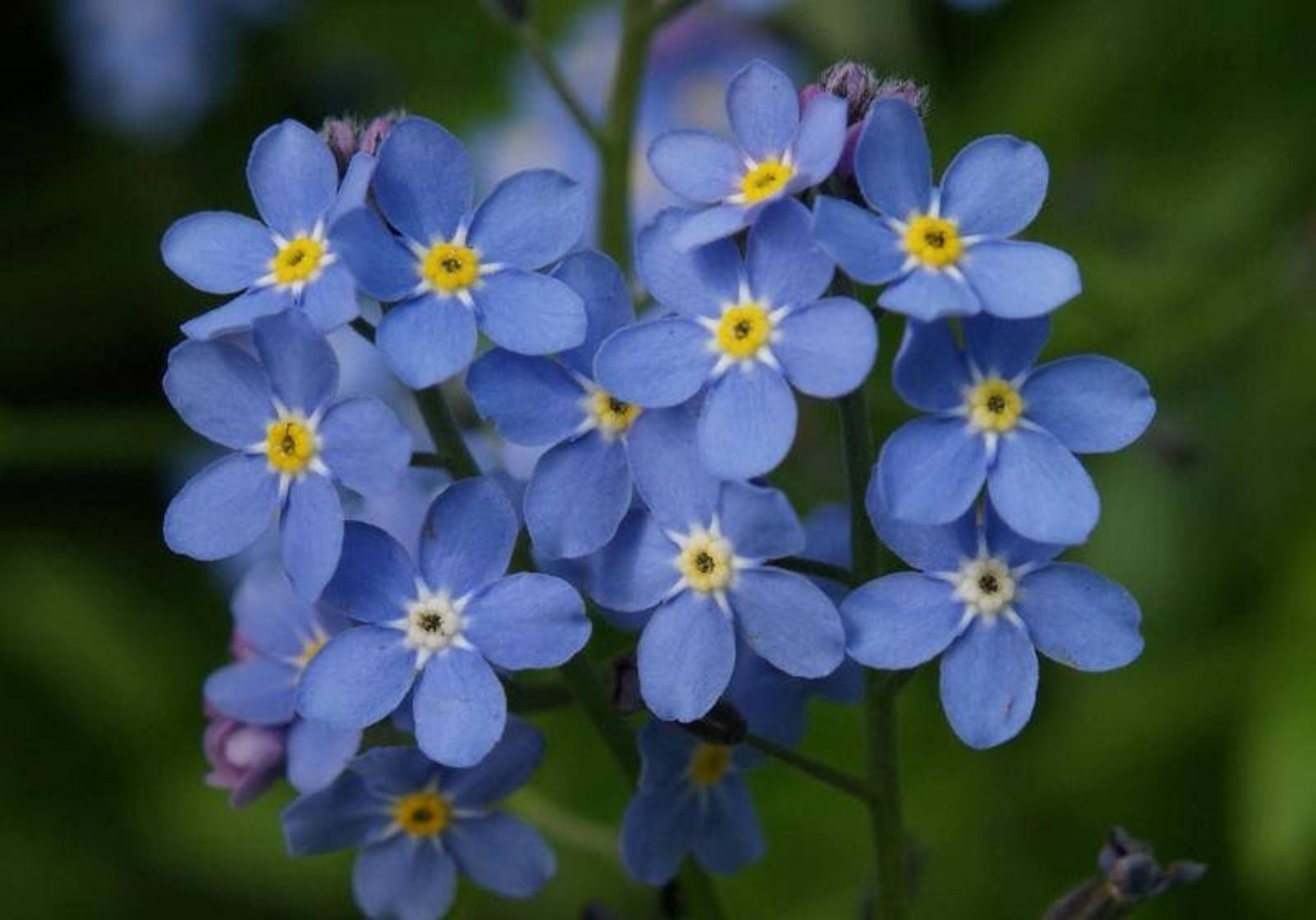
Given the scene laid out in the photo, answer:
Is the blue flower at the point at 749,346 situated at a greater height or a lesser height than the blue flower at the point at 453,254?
lesser

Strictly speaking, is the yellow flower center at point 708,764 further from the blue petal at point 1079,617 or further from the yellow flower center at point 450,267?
the yellow flower center at point 450,267

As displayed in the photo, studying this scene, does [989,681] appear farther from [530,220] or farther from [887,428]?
[887,428]

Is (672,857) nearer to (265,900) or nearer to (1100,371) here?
(1100,371)

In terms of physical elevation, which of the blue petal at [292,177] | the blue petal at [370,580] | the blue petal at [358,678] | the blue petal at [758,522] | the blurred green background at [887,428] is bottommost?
the blue petal at [358,678]

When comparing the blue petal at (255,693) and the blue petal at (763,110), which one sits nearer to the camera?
the blue petal at (763,110)

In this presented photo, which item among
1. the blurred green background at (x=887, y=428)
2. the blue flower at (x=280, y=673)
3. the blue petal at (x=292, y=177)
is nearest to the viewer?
the blue petal at (x=292, y=177)

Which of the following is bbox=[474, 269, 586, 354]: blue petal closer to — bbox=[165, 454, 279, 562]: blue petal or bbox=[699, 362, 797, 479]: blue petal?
bbox=[699, 362, 797, 479]: blue petal

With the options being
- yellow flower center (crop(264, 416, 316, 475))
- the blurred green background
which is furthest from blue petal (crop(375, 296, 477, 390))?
the blurred green background

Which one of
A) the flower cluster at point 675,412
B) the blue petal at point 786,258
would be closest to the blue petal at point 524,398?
the flower cluster at point 675,412
